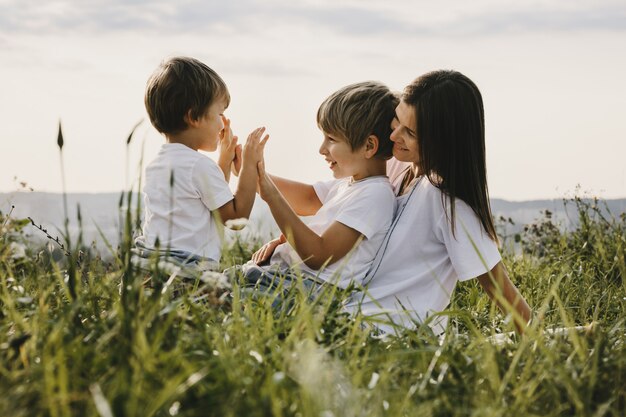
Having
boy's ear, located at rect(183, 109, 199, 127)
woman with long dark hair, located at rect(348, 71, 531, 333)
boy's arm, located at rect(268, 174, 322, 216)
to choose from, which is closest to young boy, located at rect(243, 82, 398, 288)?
woman with long dark hair, located at rect(348, 71, 531, 333)

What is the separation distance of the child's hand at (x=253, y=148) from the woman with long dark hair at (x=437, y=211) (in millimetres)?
601

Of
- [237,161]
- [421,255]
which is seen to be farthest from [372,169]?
[237,161]

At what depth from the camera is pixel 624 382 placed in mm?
2375

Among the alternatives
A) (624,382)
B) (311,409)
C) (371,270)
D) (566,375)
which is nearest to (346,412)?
(311,409)

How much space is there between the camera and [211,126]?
3.81 metres

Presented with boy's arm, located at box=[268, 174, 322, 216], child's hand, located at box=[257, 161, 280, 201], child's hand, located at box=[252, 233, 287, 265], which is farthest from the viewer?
boy's arm, located at box=[268, 174, 322, 216]

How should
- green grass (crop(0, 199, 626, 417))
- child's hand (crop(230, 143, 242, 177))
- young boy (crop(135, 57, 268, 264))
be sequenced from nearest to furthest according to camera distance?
green grass (crop(0, 199, 626, 417)), young boy (crop(135, 57, 268, 264)), child's hand (crop(230, 143, 242, 177))

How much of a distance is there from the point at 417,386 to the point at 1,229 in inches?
72.6

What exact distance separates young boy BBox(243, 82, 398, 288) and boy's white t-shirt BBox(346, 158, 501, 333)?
0.08 metres

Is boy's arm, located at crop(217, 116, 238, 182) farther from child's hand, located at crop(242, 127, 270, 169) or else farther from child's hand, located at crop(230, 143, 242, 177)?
child's hand, located at crop(242, 127, 270, 169)

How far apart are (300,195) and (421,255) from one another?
102 cm

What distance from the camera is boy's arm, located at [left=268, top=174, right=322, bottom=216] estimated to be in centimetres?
416

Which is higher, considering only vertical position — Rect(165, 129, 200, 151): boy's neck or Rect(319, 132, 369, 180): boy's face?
Rect(165, 129, 200, 151): boy's neck

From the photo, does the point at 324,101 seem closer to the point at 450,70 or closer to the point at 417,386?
the point at 450,70
